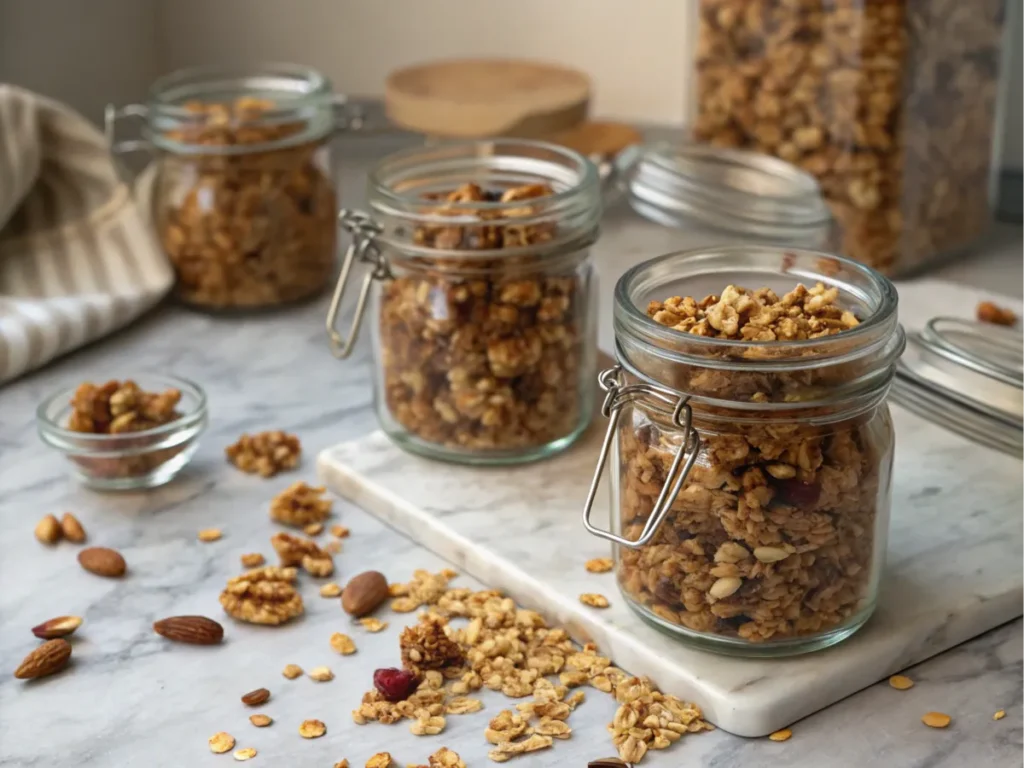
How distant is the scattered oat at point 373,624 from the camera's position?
0.83m

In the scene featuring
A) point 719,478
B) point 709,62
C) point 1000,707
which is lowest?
point 1000,707

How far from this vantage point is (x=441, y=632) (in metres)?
0.79

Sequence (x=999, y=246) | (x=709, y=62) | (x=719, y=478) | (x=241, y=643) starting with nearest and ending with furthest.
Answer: (x=719, y=478) < (x=241, y=643) < (x=709, y=62) < (x=999, y=246)

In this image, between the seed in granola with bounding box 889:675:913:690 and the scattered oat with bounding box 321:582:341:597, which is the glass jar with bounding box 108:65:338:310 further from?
the seed in granola with bounding box 889:675:913:690

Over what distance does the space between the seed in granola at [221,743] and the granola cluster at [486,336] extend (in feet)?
1.02

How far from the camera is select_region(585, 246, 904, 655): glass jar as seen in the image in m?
0.71

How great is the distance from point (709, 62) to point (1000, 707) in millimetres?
724

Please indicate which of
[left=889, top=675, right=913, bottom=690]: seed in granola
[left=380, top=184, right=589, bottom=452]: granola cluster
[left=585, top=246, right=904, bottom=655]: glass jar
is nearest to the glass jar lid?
[left=380, top=184, right=589, bottom=452]: granola cluster

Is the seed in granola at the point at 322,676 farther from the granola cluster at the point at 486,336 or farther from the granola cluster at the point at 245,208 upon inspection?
the granola cluster at the point at 245,208

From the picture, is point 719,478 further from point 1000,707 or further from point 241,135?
point 241,135

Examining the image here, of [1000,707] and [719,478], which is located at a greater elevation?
[719,478]

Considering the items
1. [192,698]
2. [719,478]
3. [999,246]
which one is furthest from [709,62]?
[192,698]

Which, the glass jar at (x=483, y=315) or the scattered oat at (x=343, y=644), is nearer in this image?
the scattered oat at (x=343, y=644)

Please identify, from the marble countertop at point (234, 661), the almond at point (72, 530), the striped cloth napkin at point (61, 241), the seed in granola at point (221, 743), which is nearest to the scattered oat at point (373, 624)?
the marble countertop at point (234, 661)
